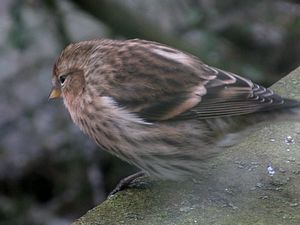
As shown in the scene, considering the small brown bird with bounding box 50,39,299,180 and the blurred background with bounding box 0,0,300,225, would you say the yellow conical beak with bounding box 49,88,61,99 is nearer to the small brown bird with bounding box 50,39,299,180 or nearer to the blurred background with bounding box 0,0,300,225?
the small brown bird with bounding box 50,39,299,180

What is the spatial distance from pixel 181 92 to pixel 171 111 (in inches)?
4.2

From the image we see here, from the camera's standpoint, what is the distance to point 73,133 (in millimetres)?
7164

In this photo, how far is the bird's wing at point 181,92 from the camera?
14.8 feet

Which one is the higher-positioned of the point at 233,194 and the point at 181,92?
the point at 181,92

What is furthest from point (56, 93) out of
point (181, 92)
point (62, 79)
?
point (181, 92)

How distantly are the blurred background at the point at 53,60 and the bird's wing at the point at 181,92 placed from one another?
6.98 feet

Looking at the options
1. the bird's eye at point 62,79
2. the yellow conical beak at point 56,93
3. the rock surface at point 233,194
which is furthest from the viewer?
the yellow conical beak at point 56,93

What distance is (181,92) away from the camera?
4535 millimetres

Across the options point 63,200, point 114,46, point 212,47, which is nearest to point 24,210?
point 63,200

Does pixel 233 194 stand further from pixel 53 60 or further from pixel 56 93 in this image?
pixel 53 60

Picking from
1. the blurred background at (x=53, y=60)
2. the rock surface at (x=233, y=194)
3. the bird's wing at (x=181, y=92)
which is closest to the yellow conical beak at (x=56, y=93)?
the bird's wing at (x=181, y=92)

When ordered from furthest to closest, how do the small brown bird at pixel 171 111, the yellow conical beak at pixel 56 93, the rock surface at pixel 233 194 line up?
the yellow conical beak at pixel 56 93 → the small brown bird at pixel 171 111 → the rock surface at pixel 233 194

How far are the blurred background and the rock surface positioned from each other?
2.42m

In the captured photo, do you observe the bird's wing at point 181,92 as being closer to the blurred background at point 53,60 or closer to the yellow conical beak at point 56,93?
the yellow conical beak at point 56,93
